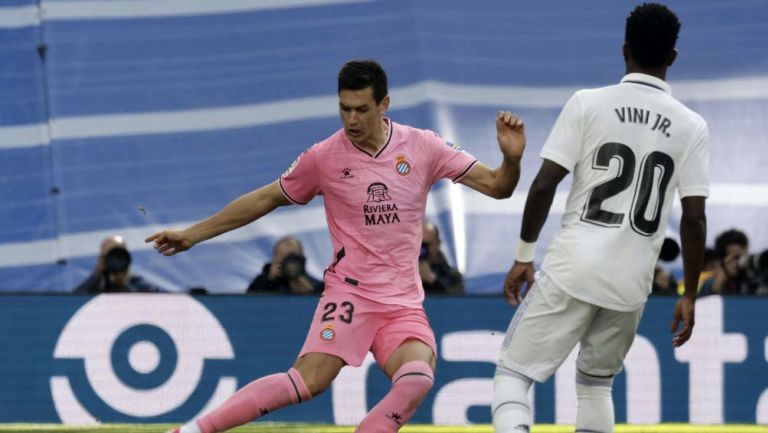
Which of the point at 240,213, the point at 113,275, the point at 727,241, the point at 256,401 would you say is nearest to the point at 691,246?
the point at 256,401

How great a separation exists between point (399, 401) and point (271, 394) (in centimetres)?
55

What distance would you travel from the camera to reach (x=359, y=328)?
6277 mm

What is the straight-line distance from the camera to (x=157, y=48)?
10375 mm

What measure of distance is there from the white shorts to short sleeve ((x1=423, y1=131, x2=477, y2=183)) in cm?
90

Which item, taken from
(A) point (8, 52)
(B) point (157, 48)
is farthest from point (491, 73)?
(A) point (8, 52)

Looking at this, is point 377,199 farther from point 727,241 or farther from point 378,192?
point 727,241

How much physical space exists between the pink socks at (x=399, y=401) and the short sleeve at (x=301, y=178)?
0.96 meters

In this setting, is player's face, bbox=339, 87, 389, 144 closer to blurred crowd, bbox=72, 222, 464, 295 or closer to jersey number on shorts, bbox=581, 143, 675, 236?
jersey number on shorts, bbox=581, 143, 675, 236

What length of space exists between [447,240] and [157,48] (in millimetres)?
2561

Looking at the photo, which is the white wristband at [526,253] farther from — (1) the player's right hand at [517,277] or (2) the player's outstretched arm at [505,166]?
(2) the player's outstretched arm at [505,166]

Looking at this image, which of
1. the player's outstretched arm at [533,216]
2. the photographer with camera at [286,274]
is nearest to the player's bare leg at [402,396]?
the player's outstretched arm at [533,216]

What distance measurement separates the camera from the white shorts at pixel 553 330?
18.6ft

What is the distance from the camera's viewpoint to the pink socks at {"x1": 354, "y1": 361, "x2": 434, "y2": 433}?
19.9 ft

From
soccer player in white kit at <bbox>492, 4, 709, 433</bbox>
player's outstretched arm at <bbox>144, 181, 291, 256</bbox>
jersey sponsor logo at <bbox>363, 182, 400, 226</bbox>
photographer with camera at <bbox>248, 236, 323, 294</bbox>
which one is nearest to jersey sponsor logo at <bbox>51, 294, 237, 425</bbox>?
photographer with camera at <bbox>248, 236, 323, 294</bbox>
